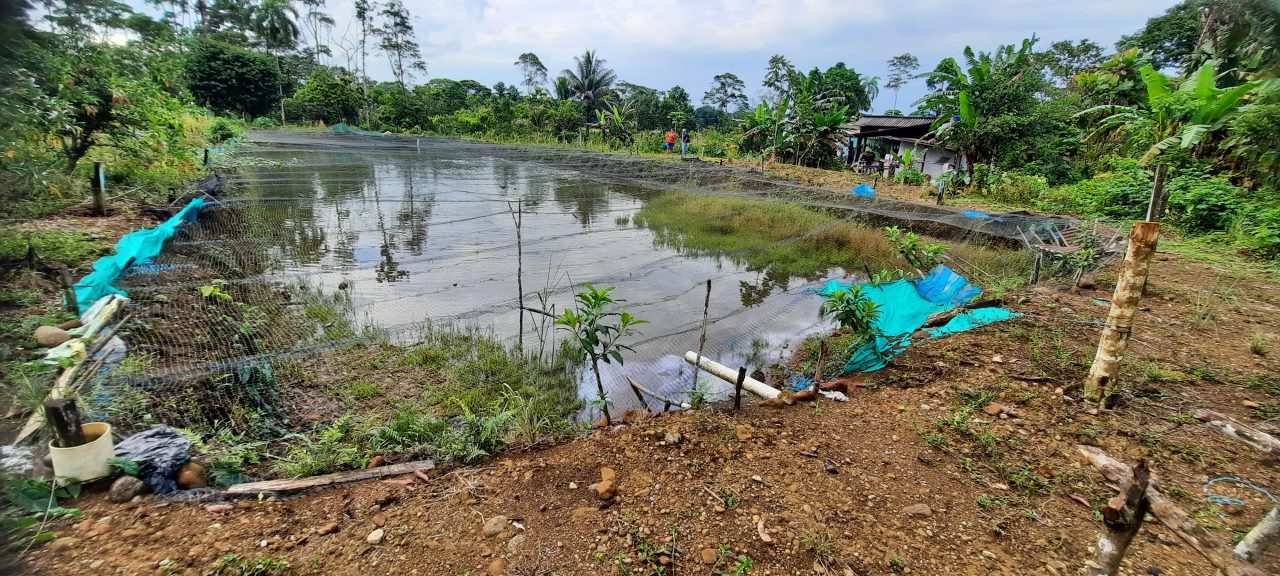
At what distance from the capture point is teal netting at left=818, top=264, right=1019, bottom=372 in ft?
14.3

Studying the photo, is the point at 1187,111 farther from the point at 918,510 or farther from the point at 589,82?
the point at 589,82

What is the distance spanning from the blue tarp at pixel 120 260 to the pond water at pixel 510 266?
43.9 inches

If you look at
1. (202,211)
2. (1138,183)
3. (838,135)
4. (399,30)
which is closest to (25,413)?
(202,211)

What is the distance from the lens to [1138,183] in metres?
9.08

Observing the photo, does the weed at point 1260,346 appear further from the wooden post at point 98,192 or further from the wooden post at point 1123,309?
the wooden post at point 98,192

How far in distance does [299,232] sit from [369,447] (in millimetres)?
6366

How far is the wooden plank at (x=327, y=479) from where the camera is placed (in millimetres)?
2430

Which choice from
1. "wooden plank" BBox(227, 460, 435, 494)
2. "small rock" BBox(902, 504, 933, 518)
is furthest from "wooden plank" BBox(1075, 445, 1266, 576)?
"wooden plank" BBox(227, 460, 435, 494)

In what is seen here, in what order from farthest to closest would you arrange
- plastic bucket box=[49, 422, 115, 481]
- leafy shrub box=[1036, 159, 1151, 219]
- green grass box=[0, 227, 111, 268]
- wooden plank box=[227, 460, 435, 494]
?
leafy shrub box=[1036, 159, 1151, 219]
green grass box=[0, 227, 111, 268]
wooden plank box=[227, 460, 435, 494]
plastic bucket box=[49, 422, 115, 481]

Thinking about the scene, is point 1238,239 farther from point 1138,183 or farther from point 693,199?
point 693,199

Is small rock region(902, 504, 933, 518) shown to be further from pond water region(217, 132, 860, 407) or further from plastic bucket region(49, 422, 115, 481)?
plastic bucket region(49, 422, 115, 481)

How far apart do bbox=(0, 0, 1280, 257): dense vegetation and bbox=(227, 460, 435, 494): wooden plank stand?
1.52 metres

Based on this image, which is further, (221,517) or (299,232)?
(299,232)

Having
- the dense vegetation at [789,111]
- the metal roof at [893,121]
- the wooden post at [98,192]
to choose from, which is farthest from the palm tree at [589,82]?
the wooden post at [98,192]
